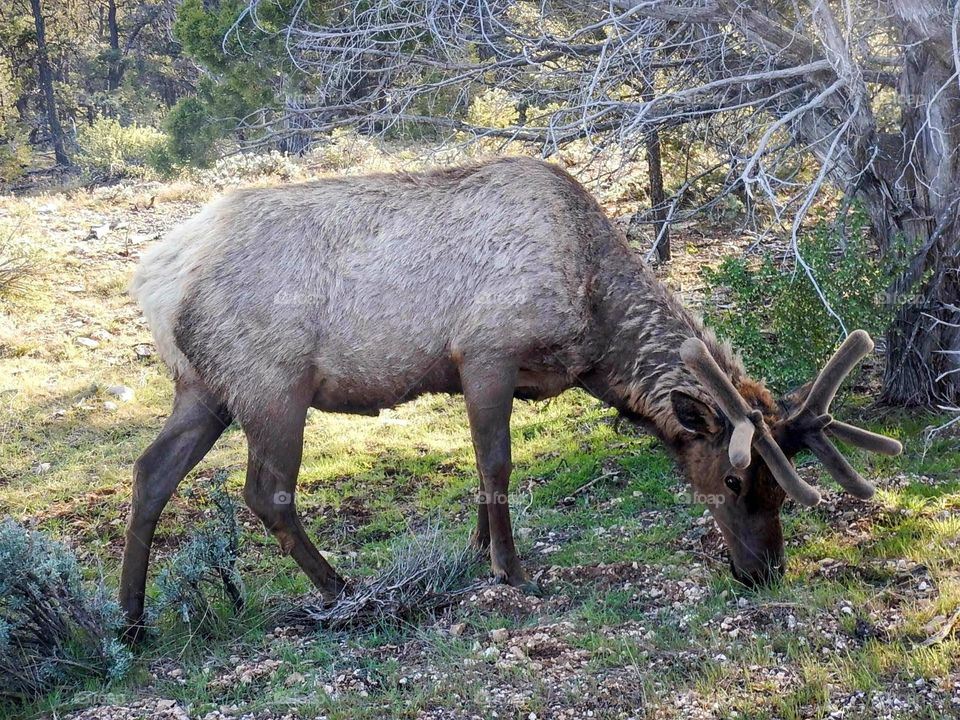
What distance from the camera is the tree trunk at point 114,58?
26.2 m

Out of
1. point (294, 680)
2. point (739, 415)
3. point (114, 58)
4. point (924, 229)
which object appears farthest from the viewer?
point (114, 58)

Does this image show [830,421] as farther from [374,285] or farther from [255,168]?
[255,168]

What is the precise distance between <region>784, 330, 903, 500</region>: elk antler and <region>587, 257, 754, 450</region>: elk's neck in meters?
0.52

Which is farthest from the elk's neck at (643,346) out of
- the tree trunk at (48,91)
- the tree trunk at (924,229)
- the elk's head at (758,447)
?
the tree trunk at (48,91)

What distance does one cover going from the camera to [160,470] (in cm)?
548

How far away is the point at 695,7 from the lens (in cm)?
736

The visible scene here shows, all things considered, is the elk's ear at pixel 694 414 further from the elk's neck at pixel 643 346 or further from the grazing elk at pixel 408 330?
the elk's neck at pixel 643 346

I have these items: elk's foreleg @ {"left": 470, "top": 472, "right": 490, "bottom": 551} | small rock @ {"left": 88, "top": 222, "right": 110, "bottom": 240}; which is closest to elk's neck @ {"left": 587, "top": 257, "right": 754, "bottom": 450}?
elk's foreleg @ {"left": 470, "top": 472, "right": 490, "bottom": 551}

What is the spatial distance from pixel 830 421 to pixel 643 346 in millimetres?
1132

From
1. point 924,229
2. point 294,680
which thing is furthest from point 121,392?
point 924,229

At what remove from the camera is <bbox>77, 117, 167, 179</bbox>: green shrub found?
21.3m

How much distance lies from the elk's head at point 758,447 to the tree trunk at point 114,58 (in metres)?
24.9

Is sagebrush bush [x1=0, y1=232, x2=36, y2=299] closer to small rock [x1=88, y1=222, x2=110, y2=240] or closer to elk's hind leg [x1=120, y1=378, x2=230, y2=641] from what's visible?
small rock [x1=88, y1=222, x2=110, y2=240]

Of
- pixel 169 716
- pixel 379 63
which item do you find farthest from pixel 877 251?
pixel 169 716
